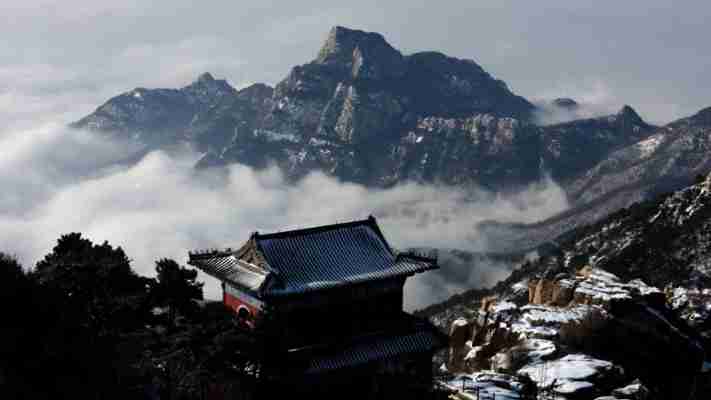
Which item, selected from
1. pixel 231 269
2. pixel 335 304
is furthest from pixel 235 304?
pixel 335 304

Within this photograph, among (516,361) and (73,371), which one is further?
(516,361)

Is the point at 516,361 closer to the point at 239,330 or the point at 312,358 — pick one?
the point at 312,358

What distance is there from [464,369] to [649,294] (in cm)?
2068

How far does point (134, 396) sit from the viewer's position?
37.2 meters

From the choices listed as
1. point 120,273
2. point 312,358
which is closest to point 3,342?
point 120,273

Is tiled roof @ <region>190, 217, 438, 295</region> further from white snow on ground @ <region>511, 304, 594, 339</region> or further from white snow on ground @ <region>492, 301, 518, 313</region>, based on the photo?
white snow on ground @ <region>492, 301, 518, 313</region>

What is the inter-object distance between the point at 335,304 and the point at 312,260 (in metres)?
3.41

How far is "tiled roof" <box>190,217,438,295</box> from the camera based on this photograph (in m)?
48.0

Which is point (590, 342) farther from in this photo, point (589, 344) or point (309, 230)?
point (309, 230)

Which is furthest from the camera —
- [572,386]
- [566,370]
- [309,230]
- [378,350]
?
[566,370]

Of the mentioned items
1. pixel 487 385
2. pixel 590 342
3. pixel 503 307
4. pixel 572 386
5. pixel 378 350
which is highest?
pixel 503 307

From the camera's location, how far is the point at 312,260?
164 ft

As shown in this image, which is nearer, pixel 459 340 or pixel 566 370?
pixel 566 370

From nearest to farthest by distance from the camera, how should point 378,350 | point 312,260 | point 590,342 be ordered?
point 312,260 → point 378,350 → point 590,342
